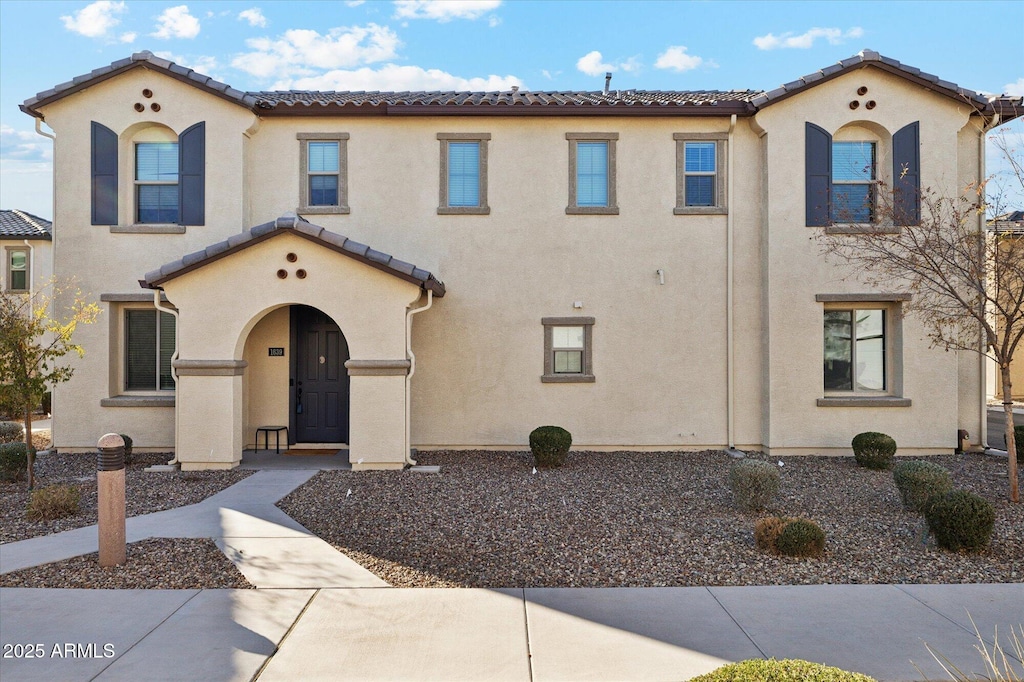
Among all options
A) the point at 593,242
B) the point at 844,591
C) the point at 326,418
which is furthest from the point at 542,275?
the point at 844,591

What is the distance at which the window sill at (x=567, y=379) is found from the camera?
12852 millimetres

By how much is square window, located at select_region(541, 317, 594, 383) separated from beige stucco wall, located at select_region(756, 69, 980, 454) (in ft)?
11.0

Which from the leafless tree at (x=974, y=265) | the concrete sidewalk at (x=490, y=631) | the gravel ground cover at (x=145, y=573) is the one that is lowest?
the concrete sidewalk at (x=490, y=631)

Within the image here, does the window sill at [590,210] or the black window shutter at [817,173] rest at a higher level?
the black window shutter at [817,173]

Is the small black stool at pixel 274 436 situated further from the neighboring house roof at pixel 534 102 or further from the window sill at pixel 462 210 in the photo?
the neighboring house roof at pixel 534 102

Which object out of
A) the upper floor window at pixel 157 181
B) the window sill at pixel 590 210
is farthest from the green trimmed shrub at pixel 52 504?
the window sill at pixel 590 210

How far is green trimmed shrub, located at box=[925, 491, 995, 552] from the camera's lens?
6.95 metres

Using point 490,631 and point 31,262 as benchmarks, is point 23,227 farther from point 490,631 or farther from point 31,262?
point 490,631

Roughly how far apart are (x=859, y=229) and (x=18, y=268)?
27.1 metres

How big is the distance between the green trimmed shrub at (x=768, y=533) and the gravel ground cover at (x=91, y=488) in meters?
7.21

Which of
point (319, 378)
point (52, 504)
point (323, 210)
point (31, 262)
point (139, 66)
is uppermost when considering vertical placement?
point (139, 66)

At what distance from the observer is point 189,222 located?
12750mm

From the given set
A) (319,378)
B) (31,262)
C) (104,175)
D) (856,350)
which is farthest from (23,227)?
(856,350)

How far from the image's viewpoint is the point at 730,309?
42.1 feet
